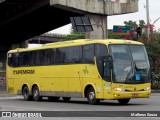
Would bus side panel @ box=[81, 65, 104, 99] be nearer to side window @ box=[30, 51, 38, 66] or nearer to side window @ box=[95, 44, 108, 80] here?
side window @ box=[95, 44, 108, 80]

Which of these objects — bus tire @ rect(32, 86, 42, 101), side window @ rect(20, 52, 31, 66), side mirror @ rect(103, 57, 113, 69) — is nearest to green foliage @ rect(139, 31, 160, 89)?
side window @ rect(20, 52, 31, 66)

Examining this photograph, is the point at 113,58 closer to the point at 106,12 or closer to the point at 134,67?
the point at 134,67

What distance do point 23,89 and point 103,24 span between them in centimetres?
2127

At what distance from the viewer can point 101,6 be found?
51906 mm

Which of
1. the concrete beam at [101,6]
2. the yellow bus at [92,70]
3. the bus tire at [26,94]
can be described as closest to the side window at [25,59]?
the yellow bus at [92,70]

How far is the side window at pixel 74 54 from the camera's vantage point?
89.2ft

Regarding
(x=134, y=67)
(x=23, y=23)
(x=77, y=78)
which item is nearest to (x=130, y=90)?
(x=134, y=67)

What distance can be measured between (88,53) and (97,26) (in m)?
26.1

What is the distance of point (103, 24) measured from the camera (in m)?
53.1

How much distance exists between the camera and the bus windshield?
25.0 m

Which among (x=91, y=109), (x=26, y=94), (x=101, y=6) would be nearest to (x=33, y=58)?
(x=26, y=94)

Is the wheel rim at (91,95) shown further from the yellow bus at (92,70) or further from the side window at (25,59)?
the side window at (25,59)

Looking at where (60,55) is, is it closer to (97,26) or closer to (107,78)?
(107,78)

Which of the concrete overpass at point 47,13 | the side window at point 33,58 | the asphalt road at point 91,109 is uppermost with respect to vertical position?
the concrete overpass at point 47,13
